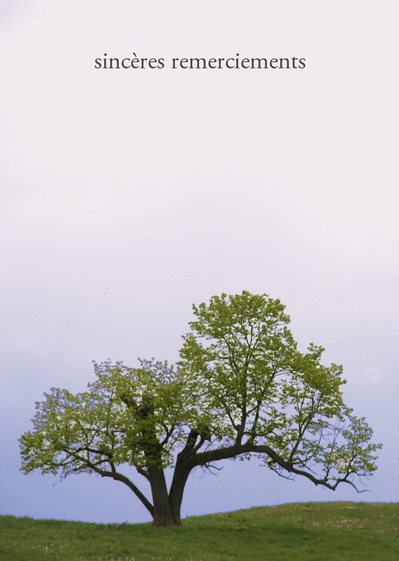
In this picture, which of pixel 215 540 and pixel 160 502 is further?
pixel 160 502

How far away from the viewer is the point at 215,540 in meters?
29.5

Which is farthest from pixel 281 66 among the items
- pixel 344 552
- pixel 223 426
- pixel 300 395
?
pixel 344 552

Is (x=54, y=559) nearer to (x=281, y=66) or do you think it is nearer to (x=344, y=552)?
(x=344, y=552)

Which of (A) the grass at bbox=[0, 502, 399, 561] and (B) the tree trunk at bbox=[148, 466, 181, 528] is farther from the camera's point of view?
(B) the tree trunk at bbox=[148, 466, 181, 528]

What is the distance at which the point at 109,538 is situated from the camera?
28766mm

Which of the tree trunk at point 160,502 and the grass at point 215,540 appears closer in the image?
the grass at point 215,540

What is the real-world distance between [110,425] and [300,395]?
39.8ft

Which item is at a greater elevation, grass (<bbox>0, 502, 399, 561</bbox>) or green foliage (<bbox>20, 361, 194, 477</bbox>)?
green foliage (<bbox>20, 361, 194, 477</bbox>)

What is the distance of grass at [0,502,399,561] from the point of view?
25359mm

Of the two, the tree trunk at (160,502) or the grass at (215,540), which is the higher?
the tree trunk at (160,502)

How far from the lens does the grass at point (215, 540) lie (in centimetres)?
2536

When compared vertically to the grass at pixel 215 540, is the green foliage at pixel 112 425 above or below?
above

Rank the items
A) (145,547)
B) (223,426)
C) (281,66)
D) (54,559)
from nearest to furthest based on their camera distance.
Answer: (54,559) → (145,547) → (281,66) → (223,426)

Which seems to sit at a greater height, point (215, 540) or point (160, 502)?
point (160, 502)
